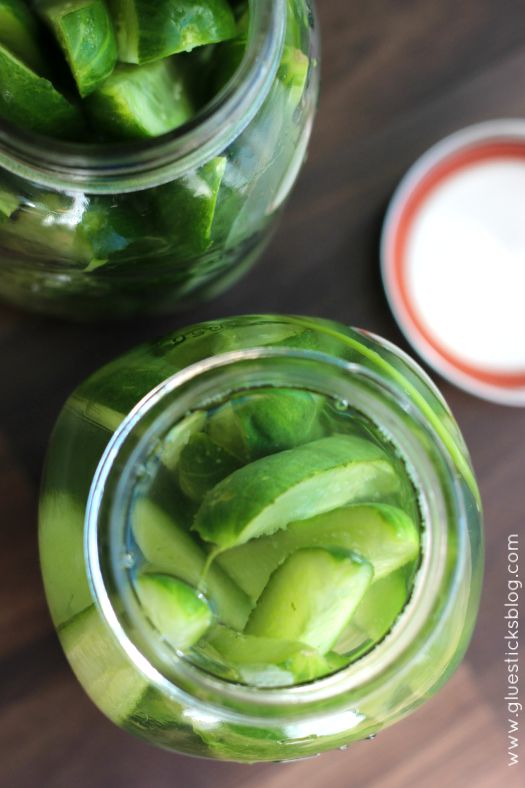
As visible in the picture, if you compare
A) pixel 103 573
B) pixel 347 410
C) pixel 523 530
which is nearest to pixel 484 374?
pixel 523 530

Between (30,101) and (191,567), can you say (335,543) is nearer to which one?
(191,567)

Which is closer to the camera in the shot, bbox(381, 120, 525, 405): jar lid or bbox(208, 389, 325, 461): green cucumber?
bbox(208, 389, 325, 461): green cucumber

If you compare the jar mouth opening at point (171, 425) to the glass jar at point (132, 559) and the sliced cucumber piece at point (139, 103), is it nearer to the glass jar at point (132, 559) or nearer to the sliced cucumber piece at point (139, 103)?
the glass jar at point (132, 559)

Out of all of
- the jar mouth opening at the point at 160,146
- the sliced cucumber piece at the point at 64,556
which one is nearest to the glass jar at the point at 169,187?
the jar mouth opening at the point at 160,146

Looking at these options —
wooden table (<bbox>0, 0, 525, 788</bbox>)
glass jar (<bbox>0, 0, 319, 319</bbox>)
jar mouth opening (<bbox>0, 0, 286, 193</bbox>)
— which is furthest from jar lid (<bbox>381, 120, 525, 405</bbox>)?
jar mouth opening (<bbox>0, 0, 286, 193</bbox>)

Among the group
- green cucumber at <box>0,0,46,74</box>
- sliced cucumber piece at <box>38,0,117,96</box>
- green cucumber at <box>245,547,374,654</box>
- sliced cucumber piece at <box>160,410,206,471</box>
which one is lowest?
green cucumber at <box>245,547,374,654</box>

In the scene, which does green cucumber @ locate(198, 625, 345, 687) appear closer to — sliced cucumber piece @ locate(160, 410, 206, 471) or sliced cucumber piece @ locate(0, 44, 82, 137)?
sliced cucumber piece @ locate(160, 410, 206, 471)

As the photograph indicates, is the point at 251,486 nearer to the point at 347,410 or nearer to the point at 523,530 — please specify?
the point at 347,410
